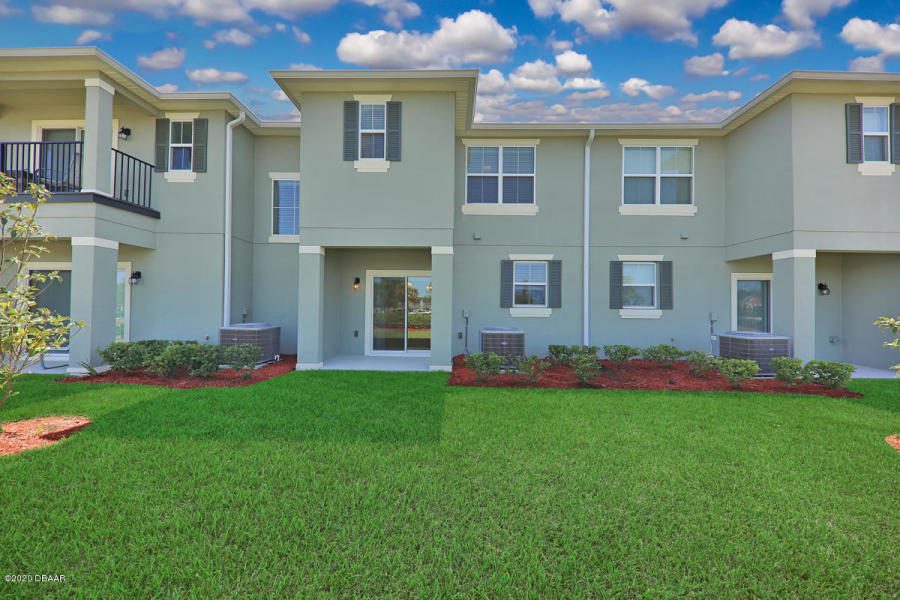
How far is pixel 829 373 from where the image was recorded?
778 cm

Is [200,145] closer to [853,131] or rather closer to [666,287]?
[666,287]

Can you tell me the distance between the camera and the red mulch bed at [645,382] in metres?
7.96

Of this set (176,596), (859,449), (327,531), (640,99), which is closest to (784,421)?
(859,449)

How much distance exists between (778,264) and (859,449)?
5753mm

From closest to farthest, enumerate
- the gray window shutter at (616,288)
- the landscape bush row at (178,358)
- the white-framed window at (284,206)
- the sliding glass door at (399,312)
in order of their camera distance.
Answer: the landscape bush row at (178,358)
the gray window shutter at (616,288)
the white-framed window at (284,206)
the sliding glass door at (399,312)

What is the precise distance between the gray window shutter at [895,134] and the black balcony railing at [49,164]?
59.2 feet

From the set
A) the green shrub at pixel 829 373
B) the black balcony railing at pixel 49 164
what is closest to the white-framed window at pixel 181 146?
the black balcony railing at pixel 49 164

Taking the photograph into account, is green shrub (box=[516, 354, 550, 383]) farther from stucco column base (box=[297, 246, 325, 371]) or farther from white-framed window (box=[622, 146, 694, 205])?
white-framed window (box=[622, 146, 694, 205])

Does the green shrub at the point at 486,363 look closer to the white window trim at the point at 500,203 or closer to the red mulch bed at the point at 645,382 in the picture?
the red mulch bed at the point at 645,382

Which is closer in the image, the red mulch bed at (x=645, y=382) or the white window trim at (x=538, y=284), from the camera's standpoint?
the red mulch bed at (x=645, y=382)

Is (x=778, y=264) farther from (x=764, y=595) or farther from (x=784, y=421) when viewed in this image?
(x=764, y=595)

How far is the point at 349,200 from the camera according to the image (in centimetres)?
941

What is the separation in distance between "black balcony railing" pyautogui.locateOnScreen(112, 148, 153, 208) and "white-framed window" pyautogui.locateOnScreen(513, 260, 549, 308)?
948 cm

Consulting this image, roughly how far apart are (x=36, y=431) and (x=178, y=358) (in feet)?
10.2
